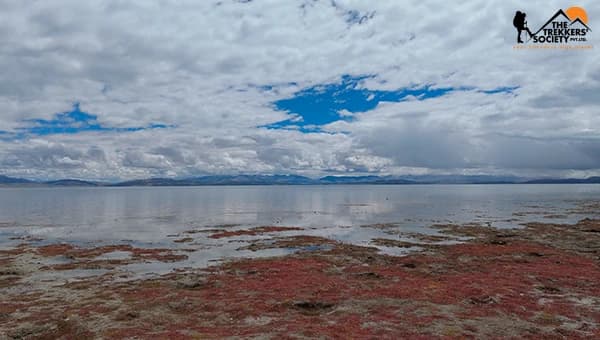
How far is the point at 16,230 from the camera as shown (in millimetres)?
71312

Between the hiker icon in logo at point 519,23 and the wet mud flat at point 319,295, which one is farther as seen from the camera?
the hiker icon in logo at point 519,23

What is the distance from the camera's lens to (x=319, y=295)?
2669 cm

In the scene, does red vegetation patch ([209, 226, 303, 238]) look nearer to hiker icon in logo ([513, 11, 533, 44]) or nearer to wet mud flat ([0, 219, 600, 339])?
wet mud flat ([0, 219, 600, 339])

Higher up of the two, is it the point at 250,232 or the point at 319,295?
the point at 319,295

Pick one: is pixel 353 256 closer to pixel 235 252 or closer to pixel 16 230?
pixel 235 252

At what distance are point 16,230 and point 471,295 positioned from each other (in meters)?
81.6

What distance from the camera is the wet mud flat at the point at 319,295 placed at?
20.1 meters

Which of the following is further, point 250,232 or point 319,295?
point 250,232

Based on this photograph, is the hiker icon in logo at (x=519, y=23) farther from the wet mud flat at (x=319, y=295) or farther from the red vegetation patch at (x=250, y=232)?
the red vegetation patch at (x=250, y=232)

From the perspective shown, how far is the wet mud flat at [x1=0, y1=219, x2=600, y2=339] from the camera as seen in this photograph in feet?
66.0

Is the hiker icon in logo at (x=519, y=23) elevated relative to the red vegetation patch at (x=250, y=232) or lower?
elevated

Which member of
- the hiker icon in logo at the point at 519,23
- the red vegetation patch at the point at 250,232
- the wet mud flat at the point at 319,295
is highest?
the hiker icon in logo at the point at 519,23

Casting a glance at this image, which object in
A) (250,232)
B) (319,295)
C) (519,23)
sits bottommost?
(250,232)

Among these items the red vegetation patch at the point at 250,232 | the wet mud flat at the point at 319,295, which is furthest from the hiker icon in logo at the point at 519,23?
the red vegetation patch at the point at 250,232
